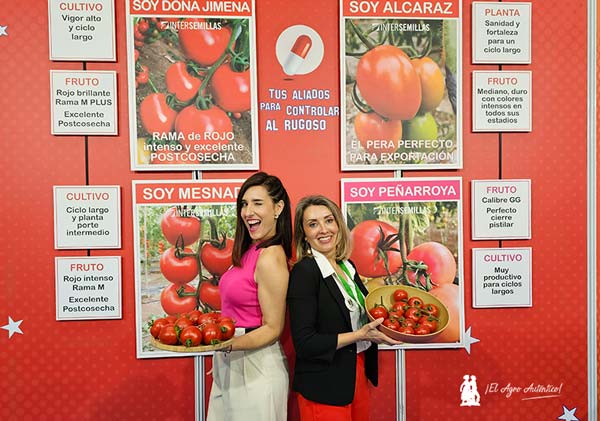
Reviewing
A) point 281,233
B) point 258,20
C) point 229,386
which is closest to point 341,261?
point 281,233

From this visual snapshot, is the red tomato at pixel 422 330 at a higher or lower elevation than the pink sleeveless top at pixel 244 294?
lower

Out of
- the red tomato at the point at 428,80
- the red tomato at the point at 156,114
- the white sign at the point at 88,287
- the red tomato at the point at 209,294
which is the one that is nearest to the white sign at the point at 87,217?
the white sign at the point at 88,287

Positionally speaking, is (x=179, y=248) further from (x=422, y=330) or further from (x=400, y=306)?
(x=422, y=330)

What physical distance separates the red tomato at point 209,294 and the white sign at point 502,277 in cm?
136

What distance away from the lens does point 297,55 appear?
2479 mm

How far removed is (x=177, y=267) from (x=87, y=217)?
52 centimetres

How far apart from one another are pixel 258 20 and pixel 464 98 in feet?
3.78

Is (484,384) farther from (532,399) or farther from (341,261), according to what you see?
(341,261)

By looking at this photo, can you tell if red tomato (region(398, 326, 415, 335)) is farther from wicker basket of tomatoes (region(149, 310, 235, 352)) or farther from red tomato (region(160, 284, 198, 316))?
red tomato (region(160, 284, 198, 316))

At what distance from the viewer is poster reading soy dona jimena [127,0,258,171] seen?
2.43 m

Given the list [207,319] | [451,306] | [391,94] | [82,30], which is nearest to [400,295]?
[451,306]

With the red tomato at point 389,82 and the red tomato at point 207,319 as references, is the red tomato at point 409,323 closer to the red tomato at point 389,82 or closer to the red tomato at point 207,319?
the red tomato at point 207,319

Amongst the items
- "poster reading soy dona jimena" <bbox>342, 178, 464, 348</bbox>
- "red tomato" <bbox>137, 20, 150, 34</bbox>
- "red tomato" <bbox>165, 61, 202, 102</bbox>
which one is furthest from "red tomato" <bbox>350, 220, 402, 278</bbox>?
"red tomato" <bbox>137, 20, 150, 34</bbox>

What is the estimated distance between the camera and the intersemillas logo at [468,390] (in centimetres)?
261
